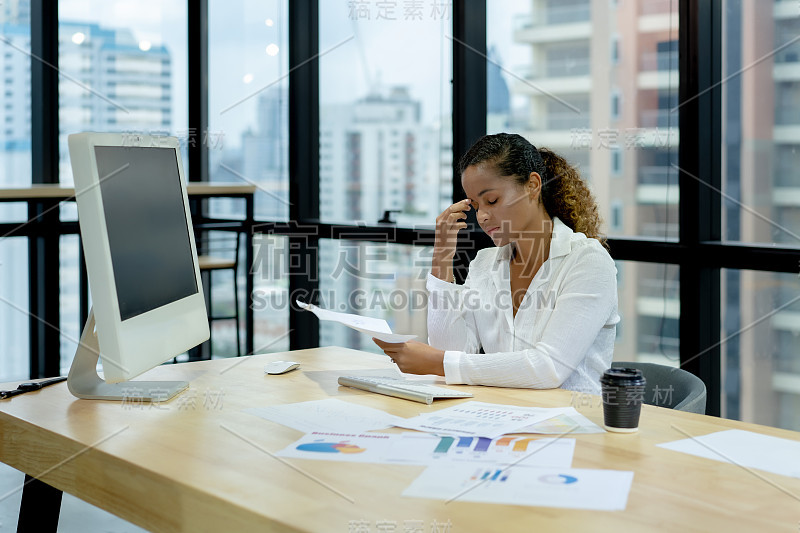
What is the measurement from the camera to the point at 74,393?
1.64m

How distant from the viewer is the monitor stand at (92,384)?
5.34 feet

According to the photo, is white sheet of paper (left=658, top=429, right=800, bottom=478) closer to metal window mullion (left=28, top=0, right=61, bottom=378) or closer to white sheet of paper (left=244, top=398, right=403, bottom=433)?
white sheet of paper (left=244, top=398, right=403, bottom=433)

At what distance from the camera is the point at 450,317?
217 cm

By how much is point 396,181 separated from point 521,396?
2.53m

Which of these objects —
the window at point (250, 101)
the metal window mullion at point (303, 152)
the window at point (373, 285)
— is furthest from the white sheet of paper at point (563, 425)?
the window at point (250, 101)

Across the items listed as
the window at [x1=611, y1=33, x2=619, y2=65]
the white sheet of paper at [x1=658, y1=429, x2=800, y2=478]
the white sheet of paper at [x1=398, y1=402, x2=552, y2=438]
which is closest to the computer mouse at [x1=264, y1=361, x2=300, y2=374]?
the white sheet of paper at [x1=398, y1=402, x2=552, y2=438]

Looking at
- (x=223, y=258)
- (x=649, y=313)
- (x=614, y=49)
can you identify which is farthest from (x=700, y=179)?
(x=223, y=258)

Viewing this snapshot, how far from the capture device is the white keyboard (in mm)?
1614

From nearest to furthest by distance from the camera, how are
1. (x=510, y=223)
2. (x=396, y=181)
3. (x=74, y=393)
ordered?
(x=74, y=393) → (x=510, y=223) → (x=396, y=181)

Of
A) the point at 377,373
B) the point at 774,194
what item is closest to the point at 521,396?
the point at 377,373

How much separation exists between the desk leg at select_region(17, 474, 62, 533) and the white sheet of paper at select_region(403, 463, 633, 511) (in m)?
0.92

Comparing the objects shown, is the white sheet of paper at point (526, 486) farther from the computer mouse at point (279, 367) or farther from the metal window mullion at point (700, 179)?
the metal window mullion at point (700, 179)

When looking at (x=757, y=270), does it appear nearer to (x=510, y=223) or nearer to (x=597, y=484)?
(x=510, y=223)

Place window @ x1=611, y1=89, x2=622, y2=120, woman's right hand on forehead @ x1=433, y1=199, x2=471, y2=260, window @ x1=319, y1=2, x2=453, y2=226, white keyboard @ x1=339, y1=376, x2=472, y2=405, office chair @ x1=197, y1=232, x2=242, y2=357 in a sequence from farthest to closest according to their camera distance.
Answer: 1. office chair @ x1=197, y1=232, x2=242, y2=357
2. window @ x1=319, y1=2, x2=453, y2=226
3. window @ x1=611, y1=89, x2=622, y2=120
4. woman's right hand on forehead @ x1=433, y1=199, x2=471, y2=260
5. white keyboard @ x1=339, y1=376, x2=472, y2=405
